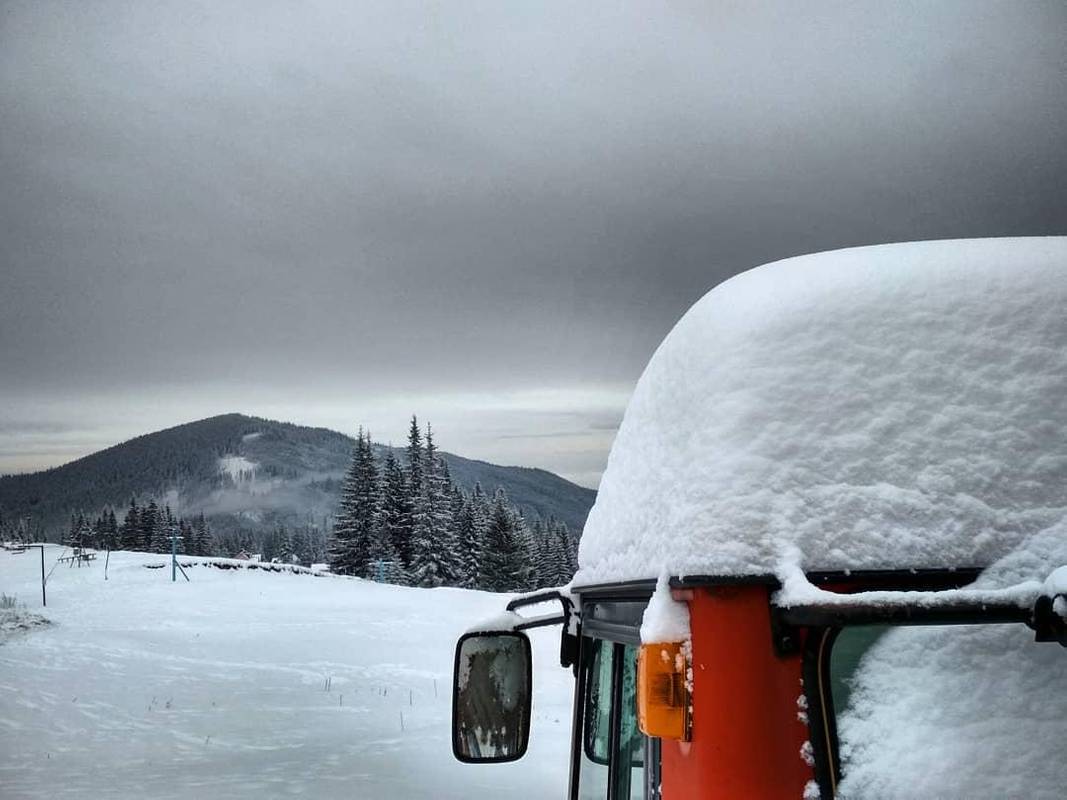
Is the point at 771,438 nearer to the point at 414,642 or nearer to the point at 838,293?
the point at 838,293

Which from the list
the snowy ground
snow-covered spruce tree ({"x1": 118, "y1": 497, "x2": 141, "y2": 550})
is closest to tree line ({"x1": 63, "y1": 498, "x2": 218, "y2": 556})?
snow-covered spruce tree ({"x1": 118, "y1": 497, "x2": 141, "y2": 550})

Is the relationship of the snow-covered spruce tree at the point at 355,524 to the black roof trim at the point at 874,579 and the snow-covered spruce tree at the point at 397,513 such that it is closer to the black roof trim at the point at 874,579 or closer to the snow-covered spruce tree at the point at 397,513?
the snow-covered spruce tree at the point at 397,513

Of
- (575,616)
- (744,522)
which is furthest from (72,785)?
(744,522)

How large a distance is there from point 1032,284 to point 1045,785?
30.4 inches

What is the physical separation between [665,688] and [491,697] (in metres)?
1.47

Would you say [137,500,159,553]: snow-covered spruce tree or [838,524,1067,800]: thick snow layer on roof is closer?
[838,524,1067,800]: thick snow layer on roof

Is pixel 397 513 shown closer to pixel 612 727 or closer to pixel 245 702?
pixel 245 702

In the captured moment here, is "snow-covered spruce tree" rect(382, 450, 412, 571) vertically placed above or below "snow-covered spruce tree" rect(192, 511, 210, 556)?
above

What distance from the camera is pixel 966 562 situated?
1.36 metres

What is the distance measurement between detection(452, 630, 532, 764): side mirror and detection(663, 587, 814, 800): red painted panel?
1378 mm

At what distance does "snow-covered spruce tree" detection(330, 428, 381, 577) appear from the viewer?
5756 cm

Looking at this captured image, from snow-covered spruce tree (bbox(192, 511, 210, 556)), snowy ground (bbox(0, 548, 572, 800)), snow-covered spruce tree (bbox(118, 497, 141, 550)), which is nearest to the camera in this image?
snowy ground (bbox(0, 548, 572, 800))

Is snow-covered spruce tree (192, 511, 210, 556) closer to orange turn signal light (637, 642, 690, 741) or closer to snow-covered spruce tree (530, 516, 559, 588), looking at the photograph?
snow-covered spruce tree (530, 516, 559, 588)

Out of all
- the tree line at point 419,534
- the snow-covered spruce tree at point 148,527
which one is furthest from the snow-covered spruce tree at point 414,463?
the snow-covered spruce tree at point 148,527
